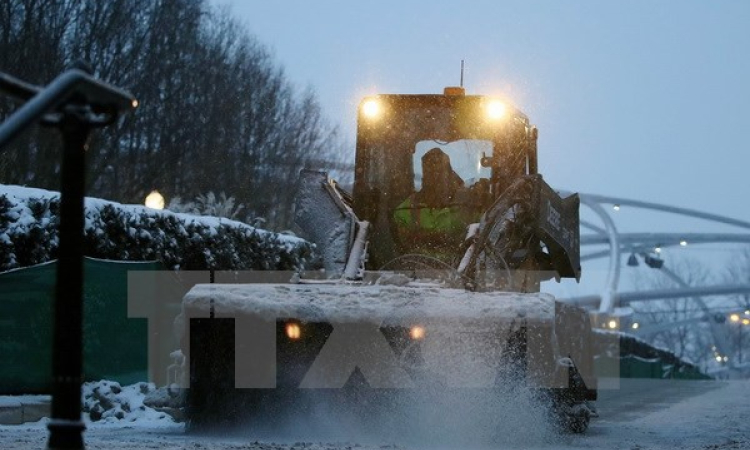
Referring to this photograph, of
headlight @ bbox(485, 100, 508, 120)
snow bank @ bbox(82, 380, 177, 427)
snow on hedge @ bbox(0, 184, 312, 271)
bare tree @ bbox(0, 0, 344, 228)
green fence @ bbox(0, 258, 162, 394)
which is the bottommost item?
snow bank @ bbox(82, 380, 177, 427)

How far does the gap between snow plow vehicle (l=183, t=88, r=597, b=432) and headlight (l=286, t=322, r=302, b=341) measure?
0.4 inches

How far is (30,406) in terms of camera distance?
12.0 m

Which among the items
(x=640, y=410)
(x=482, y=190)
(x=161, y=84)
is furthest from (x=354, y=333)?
(x=161, y=84)

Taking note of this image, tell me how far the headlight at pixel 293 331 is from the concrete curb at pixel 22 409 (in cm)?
305

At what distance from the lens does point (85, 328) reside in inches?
537

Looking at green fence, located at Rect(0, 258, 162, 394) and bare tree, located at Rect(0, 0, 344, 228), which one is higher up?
bare tree, located at Rect(0, 0, 344, 228)

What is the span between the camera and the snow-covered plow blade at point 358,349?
30.3 ft

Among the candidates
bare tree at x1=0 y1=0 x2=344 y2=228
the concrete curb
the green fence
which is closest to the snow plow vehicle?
the concrete curb

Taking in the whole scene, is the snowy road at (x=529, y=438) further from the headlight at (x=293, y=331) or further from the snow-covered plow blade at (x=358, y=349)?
the headlight at (x=293, y=331)

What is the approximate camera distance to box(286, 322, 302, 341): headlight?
9.76 meters

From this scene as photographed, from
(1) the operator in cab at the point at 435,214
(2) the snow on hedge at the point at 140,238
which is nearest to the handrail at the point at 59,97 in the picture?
(2) the snow on hedge at the point at 140,238

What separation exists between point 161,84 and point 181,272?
19.6 m

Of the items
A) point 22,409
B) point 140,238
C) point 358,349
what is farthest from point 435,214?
point 140,238

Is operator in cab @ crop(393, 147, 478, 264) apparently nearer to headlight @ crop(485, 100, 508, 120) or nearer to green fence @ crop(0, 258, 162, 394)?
headlight @ crop(485, 100, 508, 120)
